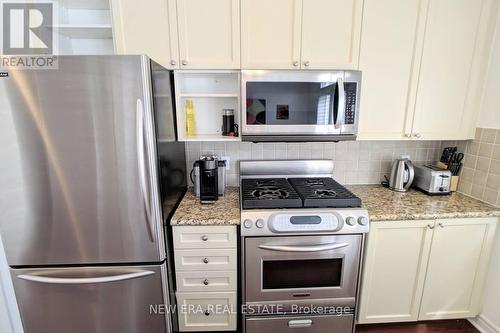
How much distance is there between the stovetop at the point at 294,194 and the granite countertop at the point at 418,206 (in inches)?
7.7

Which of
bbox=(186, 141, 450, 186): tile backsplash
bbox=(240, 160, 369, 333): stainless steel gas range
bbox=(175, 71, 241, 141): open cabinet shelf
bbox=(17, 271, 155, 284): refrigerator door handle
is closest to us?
bbox=(17, 271, 155, 284): refrigerator door handle

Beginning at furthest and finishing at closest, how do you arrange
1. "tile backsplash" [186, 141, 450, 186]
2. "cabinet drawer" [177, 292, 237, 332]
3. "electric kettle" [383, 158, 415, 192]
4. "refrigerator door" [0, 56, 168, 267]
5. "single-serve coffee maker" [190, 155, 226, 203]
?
"tile backsplash" [186, 141, 450, 186] → "electric kettle" [383, 158, 415, 192] → "single-serve coffee maker" [190, 155, 226, 203] → "cabinet drawer" [177, 292, 237, 332] → "refrigerator door" [0, 56, 168, 267]

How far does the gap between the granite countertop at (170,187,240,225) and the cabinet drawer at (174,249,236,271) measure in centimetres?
19

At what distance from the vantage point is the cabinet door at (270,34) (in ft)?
4.90

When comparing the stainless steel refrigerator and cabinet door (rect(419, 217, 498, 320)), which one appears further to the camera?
cabinet door (rect(419, 217, 498, 320))

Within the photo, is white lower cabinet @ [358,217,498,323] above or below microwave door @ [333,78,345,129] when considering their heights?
below

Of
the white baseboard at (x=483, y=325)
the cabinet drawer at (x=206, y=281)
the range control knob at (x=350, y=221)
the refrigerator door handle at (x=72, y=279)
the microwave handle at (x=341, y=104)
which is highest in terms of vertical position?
the microwave handle at (x=341, y=104)

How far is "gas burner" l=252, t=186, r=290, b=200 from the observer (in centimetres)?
154

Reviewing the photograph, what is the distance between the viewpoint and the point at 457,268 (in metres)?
1.63

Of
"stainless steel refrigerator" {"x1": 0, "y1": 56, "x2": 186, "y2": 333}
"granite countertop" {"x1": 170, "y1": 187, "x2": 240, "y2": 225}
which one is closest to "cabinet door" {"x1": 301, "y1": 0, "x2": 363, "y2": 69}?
"stainless steel refrigerator" {"x1": 0, "y1": 56, "x2": 186, "y2": 333}

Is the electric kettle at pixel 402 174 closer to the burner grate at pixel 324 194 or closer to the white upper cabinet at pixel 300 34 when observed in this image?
the burner grate at pixel 324 194

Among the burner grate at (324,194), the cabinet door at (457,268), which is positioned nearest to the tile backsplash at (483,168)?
the cabinet door at (457,268)

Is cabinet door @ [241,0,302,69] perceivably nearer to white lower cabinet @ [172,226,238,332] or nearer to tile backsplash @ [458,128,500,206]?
white lower cabinet @ [172,226,238,332]

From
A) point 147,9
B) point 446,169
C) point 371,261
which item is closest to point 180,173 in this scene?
point 147,9
